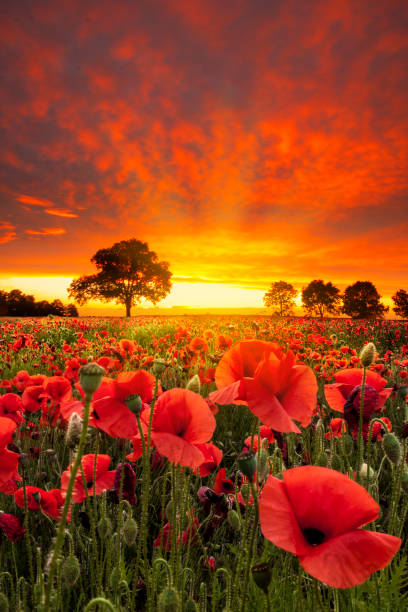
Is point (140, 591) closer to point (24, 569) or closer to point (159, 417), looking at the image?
point (24, 569)

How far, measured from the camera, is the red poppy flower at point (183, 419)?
1020mm

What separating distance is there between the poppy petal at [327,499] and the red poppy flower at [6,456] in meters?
0.91

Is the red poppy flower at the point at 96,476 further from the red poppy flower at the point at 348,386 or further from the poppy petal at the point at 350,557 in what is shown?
the poppy petal at the point at 350,557

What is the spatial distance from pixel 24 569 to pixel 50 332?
386 inches

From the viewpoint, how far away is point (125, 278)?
4697 centimetres

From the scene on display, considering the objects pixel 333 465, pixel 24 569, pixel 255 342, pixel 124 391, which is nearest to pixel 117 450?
pixel 24 569

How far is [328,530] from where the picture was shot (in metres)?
0.84

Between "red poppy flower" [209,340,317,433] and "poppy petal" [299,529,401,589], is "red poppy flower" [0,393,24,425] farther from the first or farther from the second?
"poppy petal" [299,529,401,589]

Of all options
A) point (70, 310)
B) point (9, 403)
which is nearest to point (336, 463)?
point (9, 403)

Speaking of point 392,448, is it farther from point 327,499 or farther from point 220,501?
point 220,501

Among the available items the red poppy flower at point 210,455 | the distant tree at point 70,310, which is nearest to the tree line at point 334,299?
the distant tree at point 70,310

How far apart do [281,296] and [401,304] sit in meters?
16.3

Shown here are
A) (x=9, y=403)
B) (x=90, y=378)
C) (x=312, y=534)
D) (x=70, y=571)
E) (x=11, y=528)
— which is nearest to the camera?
(x=90, y=378)

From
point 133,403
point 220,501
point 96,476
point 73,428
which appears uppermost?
point 133,403
